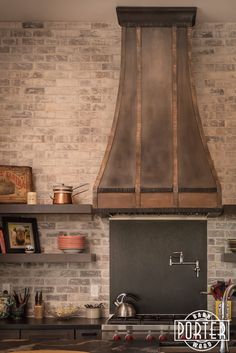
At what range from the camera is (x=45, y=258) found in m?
6.46

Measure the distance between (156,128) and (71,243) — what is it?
Answer: 4.42 feet

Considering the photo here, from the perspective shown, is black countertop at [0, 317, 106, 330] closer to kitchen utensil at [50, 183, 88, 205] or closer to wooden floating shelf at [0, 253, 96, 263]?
wooden floating shelf at [0, 253, 96, 263]

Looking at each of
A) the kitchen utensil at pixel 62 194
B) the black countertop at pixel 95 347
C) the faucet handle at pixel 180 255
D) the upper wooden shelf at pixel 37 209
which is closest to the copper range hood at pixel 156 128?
the upper wooden shelf at pixel 37 209

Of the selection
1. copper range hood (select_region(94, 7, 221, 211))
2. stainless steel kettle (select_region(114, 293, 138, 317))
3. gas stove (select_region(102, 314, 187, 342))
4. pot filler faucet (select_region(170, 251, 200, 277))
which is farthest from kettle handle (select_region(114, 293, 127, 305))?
copper range hood (select_region(94, 7, 221, 211))

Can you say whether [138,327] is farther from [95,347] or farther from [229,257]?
[95,347]

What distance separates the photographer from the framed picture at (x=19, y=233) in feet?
21.9

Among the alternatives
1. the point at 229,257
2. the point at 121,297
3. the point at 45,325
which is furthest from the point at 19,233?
the point at 229,257

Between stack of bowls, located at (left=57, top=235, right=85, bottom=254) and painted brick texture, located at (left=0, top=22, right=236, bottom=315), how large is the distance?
229 mm

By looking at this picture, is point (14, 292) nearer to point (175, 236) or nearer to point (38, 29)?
point (175, 236)

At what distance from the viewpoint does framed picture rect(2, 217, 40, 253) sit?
6.66 m

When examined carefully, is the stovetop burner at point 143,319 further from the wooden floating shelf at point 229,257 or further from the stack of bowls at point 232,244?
the stack of bowls at point 232,244

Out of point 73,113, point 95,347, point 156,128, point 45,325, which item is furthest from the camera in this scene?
point 73,113

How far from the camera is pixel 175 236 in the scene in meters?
6.73

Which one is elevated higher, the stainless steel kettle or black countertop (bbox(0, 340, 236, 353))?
the stainless steel kettle
